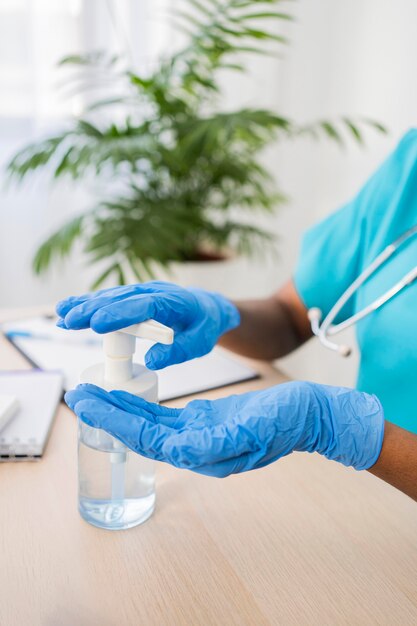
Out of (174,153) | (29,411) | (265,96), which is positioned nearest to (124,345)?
(29,411)

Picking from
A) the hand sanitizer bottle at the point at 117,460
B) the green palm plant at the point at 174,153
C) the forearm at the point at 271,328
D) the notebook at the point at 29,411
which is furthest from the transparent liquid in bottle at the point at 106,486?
the green palm plant at the point at 174,153

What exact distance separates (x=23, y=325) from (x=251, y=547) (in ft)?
2.02

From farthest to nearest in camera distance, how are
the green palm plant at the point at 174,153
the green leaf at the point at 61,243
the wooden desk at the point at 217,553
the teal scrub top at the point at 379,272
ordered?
the green leaf at the point at 61,243 → the green palm plant at the point at 174,153 → the teal scrub top at the point at 379,272 → the wooden desk at the point at 217,553

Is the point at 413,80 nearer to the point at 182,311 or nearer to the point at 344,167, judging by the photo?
the point at 344,167

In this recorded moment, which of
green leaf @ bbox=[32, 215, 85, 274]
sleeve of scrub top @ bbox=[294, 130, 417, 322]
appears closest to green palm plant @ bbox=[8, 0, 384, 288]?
green leaf @ bbox=[32, 215, 85, 274]

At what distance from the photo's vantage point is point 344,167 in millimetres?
1681

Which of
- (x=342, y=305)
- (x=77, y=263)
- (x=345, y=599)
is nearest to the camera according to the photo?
(x=345, y=599)

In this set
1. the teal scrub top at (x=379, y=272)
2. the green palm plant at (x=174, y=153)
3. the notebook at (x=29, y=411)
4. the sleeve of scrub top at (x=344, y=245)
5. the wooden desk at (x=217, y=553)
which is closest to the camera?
the wooden desk at (x=217, y=553)

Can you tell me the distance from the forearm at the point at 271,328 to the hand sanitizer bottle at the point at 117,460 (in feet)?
1.11

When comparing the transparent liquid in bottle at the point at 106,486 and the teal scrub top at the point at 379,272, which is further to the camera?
the teal scrub top at the point at 379,272

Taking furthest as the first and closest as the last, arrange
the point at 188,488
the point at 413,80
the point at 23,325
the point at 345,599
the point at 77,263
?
the point at 77,263
the point at 413,80
the point at 23,325
the point at 188,488
the point at 345,599

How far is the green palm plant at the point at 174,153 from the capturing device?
4.12 ft

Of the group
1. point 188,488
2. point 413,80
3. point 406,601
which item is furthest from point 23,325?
point 413,80

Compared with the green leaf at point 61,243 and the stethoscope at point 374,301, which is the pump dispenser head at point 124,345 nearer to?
the stethoscope at point 374,301
